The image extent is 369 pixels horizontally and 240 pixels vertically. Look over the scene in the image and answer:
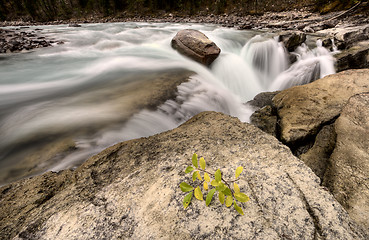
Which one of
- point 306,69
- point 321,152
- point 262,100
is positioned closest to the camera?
point 321,152

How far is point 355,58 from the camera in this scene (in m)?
5.72

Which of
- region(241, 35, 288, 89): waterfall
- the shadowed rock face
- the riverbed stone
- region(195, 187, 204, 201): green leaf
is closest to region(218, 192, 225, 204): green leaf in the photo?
region(195, 187, 204, 201): green leaf

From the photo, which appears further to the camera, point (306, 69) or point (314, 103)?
point (306, 69)

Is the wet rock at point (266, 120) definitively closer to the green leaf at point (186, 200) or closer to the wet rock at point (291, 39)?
the green leaf at point (186, 200)

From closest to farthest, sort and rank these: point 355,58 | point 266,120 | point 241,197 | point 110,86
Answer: point 241,197 < point 266,120 < point 110,86 < point 355,58

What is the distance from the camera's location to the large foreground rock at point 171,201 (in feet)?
3.66

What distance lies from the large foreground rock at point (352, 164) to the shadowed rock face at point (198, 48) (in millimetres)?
4449

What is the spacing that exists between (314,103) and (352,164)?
150 cm

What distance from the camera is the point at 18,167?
8.30 ft

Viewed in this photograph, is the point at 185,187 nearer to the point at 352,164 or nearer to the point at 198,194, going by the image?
the point at 198,194

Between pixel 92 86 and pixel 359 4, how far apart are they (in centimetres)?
1824

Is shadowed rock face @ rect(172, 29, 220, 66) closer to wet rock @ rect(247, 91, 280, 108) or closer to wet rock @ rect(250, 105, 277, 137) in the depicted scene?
wet rock @ rect(247, 91, 280, 108)

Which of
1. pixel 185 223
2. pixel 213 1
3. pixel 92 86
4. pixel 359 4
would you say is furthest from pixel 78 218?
pixel 213 1

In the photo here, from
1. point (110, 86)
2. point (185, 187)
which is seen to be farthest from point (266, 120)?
point (110, 86)
